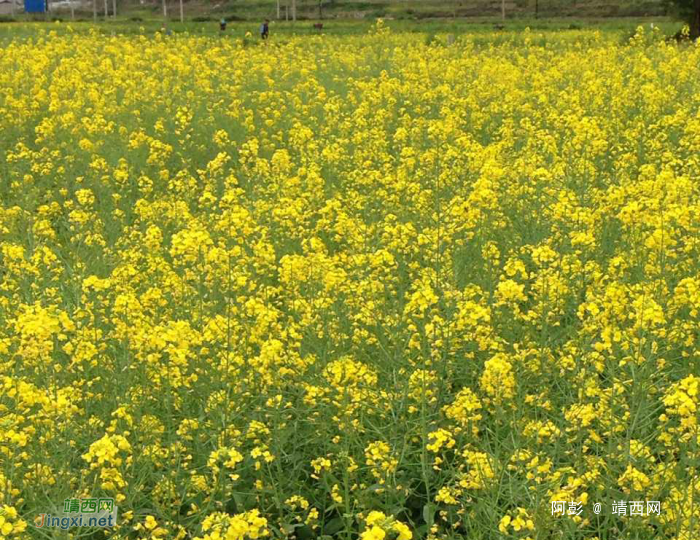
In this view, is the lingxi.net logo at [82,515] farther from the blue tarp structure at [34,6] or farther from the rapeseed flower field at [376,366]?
the blue tarp structure at [34,6]

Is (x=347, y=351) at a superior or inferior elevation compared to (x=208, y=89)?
inferior

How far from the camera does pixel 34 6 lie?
51312mm

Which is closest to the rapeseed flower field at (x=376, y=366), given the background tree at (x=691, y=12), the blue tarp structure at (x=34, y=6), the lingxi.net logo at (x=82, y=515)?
the lingxi.net logo at (x=82, y=515)

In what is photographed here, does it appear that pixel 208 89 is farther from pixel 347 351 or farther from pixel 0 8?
pixel 0 8

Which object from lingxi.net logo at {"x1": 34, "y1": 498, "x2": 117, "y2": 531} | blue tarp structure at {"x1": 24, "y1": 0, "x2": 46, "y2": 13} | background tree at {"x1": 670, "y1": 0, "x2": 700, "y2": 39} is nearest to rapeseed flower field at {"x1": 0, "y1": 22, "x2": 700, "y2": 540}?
lingxi.net logo at {"x1": 34, "y1": 498, "x2": 117, "y2": 531}

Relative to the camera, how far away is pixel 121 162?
683 cm

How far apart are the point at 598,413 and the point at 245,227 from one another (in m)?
2.26

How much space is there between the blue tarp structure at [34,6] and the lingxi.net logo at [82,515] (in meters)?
53.9

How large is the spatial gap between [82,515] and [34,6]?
5531cm

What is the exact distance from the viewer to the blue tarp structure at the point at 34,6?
50.6 meters

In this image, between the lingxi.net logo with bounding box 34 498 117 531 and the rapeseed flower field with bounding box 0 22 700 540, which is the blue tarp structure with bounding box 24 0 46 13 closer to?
the rapeseed flower field with bounding box 0 22 700 540

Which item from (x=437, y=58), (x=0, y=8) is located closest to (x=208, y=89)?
(x=437, y=58)

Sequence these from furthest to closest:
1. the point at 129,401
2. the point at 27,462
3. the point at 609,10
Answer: the point at 609,10 → the point at 129,401 → the point at 27,462

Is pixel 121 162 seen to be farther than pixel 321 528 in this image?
Yes
